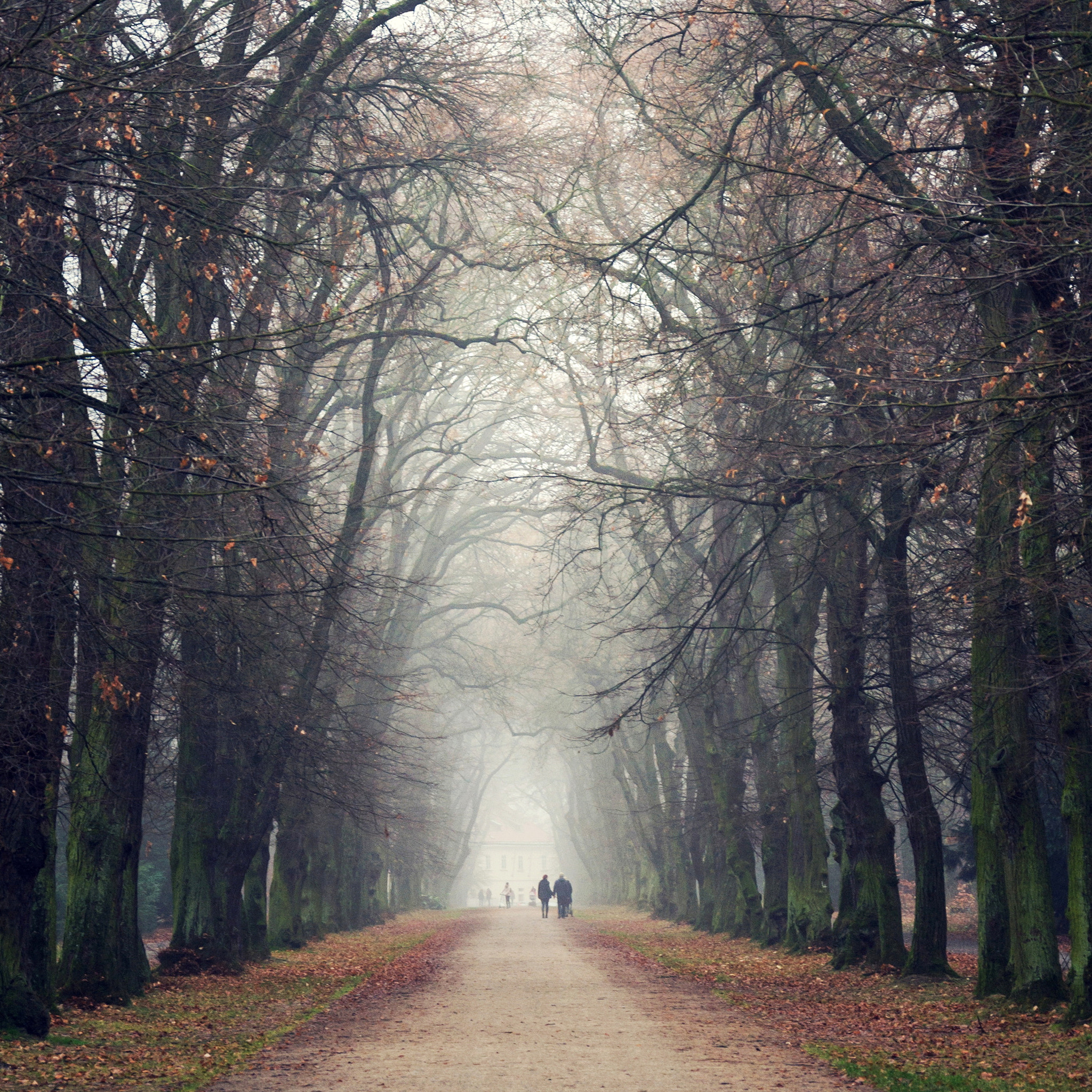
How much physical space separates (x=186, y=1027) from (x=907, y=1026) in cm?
654

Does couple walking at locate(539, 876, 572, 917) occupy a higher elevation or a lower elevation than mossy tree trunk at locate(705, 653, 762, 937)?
lower

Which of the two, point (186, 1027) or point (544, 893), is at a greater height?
point (186, 1027)

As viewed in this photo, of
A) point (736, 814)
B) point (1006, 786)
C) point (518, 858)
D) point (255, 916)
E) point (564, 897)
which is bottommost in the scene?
point (518, 858)

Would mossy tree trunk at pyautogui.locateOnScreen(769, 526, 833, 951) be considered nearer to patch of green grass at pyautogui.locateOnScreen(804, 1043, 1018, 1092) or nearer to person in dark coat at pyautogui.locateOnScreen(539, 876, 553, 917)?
patch of green grass at pyautogui.locateOnScreen(804, 1043, 1018, 1092)

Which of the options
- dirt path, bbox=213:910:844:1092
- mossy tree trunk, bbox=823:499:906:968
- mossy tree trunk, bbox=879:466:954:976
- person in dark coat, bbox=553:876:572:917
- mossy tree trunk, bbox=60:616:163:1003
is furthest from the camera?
person in dark coat, bbox=553:876:572:917

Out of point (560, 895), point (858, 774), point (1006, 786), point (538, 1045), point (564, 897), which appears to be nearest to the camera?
point (538, 1045)

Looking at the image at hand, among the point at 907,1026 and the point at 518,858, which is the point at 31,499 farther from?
the point at 518,858

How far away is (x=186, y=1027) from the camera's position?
11.2 metres

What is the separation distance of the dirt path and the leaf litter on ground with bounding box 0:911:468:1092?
383 millimetres

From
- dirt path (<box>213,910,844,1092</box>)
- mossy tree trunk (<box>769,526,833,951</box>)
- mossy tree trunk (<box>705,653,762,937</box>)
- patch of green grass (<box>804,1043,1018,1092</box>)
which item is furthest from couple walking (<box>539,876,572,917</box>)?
patch of green grass (<box>804,1043,1018,1092</box>)

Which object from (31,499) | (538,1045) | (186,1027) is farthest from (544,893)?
(31,499)

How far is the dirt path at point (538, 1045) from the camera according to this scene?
791 cm

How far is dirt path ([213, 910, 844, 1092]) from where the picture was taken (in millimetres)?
7906

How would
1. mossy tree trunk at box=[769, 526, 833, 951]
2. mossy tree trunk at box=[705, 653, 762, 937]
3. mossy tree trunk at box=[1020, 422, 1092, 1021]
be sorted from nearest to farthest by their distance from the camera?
mossy tree trunk at box=[1020, 422, 1092, 1021] < mossy tree trunk at box=[769, 526, 833, 951] < mossy tree trunk at box=[705, 653, 762, 937]
